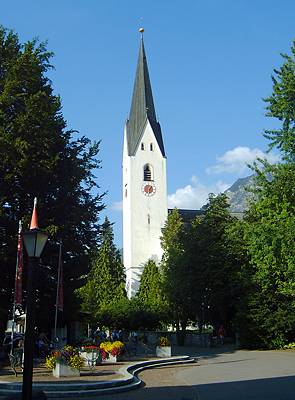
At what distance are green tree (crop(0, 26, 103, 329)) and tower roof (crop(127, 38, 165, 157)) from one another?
4967cm

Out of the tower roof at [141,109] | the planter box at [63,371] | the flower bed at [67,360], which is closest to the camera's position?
the planter box at [63,371]

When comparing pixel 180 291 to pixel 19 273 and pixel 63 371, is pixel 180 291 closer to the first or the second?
pixel 19 273

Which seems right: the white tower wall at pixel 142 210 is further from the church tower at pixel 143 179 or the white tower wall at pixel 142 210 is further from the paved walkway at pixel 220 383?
the paved walkway at pixel 220 383

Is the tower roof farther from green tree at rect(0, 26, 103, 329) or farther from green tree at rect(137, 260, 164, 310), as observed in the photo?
green tree at rect(0, 26, 103, 329)

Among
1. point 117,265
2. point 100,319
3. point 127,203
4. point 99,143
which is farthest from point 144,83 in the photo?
point 99,143

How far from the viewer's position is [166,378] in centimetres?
1905

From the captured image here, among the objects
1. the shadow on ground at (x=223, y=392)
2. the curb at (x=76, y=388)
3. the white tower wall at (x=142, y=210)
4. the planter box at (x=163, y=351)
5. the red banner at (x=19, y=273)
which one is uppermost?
the white tower wall at (x=142, y=210)

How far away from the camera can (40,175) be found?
27.9 m

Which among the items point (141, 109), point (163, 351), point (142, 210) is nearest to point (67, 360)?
point (163, 351)

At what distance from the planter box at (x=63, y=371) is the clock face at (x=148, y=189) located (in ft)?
203

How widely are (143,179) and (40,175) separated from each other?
5261 centimetres

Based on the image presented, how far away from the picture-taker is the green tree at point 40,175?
26938 millimetres

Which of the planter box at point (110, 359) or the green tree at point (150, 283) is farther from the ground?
the green tree at point (150, 283)

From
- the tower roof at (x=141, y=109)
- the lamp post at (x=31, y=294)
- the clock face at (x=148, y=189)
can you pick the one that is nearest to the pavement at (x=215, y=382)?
the lamp post at (x=31, y=294)
